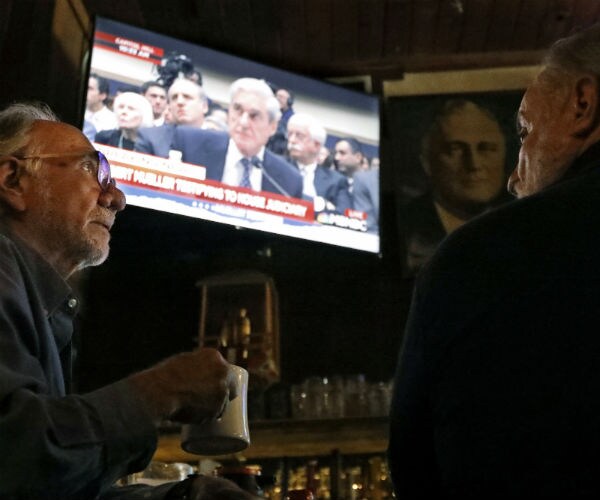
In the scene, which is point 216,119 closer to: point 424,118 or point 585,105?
point 424,118

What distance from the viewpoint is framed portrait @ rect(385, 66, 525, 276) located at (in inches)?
143

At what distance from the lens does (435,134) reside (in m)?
3.78

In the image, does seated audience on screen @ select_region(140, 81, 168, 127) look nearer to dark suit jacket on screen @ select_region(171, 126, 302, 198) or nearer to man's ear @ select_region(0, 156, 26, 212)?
dark suit jacket on screen @ select_region(171, 126, 302, 198)

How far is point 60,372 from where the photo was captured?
1.41 metres

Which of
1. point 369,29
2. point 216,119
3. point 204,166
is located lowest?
point 204,166

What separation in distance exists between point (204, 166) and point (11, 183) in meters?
1.55

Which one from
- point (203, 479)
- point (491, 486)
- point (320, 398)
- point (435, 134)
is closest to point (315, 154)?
point (435, 134)

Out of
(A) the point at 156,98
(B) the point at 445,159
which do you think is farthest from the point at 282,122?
(B) the point at 445,159

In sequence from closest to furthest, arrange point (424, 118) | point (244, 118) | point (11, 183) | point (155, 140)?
1. point (11, 183)
2. point (155, 140)
3. point (244, 118)
4. point (424, 118)

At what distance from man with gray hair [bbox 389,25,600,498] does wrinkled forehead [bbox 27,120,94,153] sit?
3.32ft

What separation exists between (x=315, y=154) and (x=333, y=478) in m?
1.38

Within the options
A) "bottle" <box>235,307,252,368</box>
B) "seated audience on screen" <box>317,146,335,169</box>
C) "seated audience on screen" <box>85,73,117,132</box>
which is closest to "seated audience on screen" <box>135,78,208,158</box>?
"seated audience on screen" <box>85,73,117,132</box>

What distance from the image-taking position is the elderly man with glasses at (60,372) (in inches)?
42.0

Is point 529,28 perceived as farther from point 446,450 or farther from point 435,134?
point 446,450
